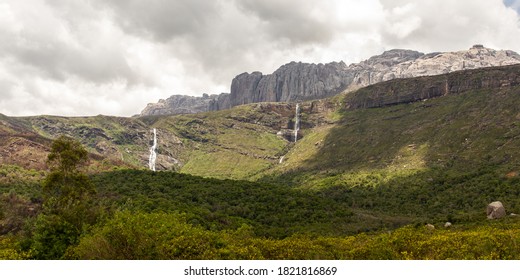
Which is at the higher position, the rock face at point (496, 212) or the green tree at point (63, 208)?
the green tree at point (63, 208)

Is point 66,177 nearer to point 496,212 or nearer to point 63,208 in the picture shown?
point 63,208

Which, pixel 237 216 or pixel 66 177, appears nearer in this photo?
pixel 66 177

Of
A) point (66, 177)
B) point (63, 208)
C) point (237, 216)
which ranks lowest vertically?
point (237, 216)

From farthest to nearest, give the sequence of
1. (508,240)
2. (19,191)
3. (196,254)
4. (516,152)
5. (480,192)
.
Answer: (516,152), (480,192), (19,191), (508,240), (196,254)

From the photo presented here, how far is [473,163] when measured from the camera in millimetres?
197125

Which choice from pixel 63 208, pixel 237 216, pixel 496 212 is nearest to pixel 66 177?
pixel 63 208

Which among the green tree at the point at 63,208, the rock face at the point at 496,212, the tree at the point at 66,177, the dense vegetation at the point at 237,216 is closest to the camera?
the dense vegetation at the point at 237,216

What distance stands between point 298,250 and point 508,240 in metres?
25.0

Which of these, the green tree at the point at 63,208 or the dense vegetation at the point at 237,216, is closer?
the dense vegetation at the point at 237,216

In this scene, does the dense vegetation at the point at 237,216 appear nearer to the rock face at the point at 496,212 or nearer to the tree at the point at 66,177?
the tree at the point at 66,177

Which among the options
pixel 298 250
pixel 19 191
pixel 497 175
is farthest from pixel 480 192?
pixel 19 191

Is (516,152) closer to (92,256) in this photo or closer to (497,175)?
(497,175)

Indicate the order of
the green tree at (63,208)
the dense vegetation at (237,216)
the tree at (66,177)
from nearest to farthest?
the dense vegetation at (237,216)
the green tree at (63,208)
the tree at (66,177)

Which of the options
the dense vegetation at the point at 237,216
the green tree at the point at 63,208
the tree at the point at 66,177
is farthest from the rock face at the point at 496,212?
the tree at the point at 66,177
